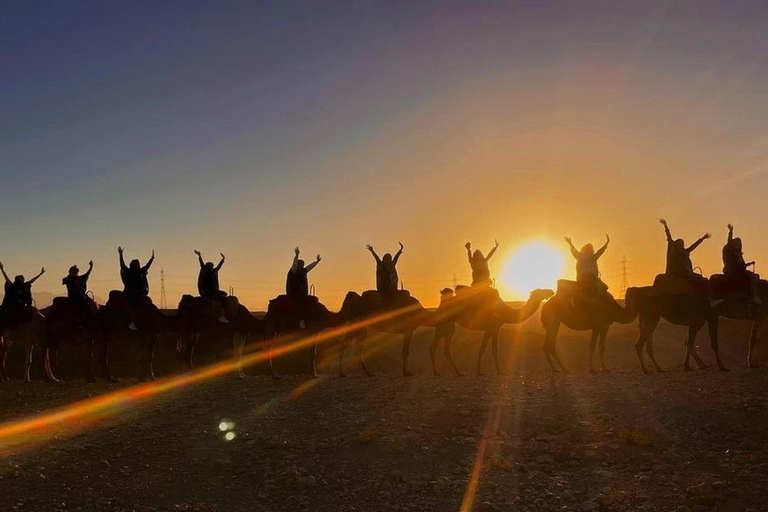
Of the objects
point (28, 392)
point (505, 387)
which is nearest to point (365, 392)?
point (505, 387)

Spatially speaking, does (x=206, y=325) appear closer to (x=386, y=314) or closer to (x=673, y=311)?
(x=386, y=314)

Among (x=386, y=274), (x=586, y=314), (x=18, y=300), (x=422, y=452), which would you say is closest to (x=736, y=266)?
(x=586, y=314)

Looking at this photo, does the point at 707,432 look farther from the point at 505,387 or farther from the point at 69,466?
the point at 69,466

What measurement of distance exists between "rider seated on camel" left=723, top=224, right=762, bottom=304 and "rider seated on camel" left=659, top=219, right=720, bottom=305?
2.04 feet

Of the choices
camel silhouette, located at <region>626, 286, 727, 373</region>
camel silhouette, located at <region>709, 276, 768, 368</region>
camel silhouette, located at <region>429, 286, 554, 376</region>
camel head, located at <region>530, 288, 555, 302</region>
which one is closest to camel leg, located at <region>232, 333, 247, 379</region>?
camel silhouette, located at <region>429, 286, 554, 376</region>

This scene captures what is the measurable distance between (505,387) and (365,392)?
330cm

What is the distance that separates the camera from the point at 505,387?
48.0 feet

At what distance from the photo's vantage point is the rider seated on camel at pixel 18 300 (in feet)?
66.0

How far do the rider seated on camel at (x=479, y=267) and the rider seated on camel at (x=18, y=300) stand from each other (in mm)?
14286

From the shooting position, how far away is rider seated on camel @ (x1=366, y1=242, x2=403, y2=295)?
63.7 ft

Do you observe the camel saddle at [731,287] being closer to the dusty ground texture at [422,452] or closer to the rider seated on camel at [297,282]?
the dusty ground texture at [422,452]

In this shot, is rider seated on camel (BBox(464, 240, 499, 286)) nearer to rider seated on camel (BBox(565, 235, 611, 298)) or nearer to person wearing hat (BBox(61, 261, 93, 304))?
rider seated on camel (BBox(565, 235, 611, 298))

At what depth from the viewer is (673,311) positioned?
1800cm

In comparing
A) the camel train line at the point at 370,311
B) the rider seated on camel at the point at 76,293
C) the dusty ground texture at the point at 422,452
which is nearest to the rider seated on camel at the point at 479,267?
the camel train line at the point at 370,311
